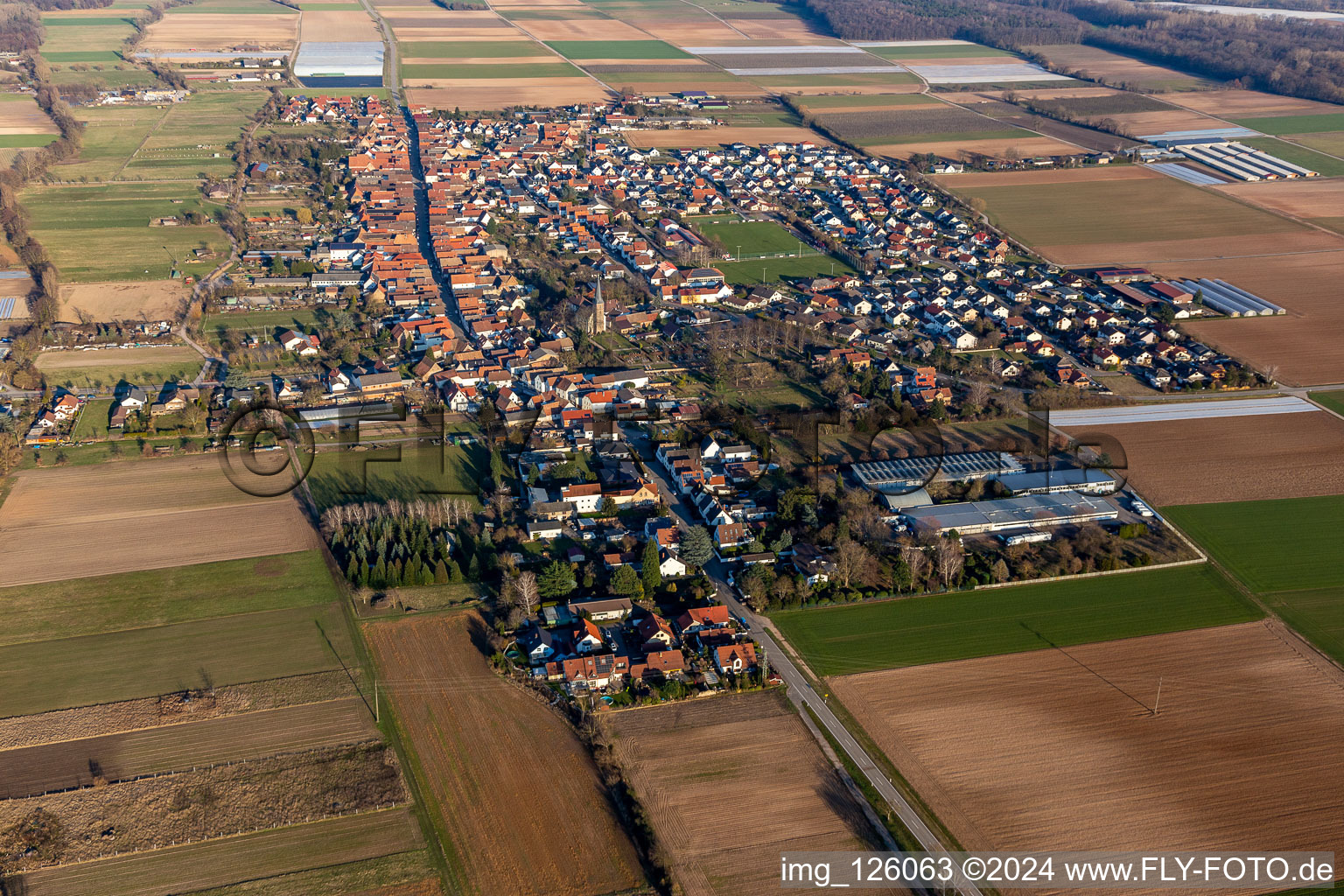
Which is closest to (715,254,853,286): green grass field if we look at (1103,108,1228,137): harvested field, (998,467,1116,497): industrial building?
(998,467,1116,497): industrial building

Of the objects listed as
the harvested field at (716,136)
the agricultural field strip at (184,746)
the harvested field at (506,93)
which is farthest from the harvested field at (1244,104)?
the agricultural field strip at (184,746)

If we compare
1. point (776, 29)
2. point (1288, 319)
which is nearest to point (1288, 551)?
point (1288, 319)

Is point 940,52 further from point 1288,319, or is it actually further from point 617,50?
point 1288,319

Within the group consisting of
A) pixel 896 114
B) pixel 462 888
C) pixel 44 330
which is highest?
pixel 896 114

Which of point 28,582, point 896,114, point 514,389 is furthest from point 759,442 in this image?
point 896,114

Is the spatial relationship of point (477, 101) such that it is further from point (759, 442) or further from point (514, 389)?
point (759, 442)

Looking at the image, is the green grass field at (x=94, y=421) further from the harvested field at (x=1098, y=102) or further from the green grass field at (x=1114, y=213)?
the harvested field at (x=1098, y=102)
